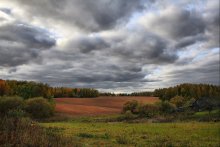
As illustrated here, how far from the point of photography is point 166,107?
98875 millimetres

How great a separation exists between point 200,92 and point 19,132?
191 m

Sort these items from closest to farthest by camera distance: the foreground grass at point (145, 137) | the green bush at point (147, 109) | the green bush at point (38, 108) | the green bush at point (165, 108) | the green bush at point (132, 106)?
the foreground grass at point (145, 137) < the green bush at point (38, 108) < the green bush at point (147, 109) < the green bush at point (165, 108) < the green bush at point (132, 106)

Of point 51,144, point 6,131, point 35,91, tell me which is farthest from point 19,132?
point 35,91

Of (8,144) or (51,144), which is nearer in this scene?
(8,144)

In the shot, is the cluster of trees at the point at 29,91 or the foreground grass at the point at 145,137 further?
the cluster of trees at the point at 29,91

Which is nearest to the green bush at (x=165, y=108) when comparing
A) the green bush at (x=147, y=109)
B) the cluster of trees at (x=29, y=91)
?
the green bush at (x=147, y=109)

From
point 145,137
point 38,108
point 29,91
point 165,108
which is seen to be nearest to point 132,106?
point 165,108

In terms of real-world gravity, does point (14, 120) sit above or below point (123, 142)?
above

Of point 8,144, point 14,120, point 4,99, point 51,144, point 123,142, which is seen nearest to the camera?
point 8,144

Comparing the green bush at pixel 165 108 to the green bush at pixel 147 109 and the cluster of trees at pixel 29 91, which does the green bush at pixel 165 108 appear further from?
the cluster of trees at pixel 29 91

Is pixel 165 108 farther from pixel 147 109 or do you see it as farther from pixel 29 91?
pixel 29 91

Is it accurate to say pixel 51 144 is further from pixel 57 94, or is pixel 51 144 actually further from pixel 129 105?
pixel 57 94

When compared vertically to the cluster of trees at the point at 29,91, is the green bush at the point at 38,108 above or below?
below

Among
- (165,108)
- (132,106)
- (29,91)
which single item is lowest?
(165,108)
